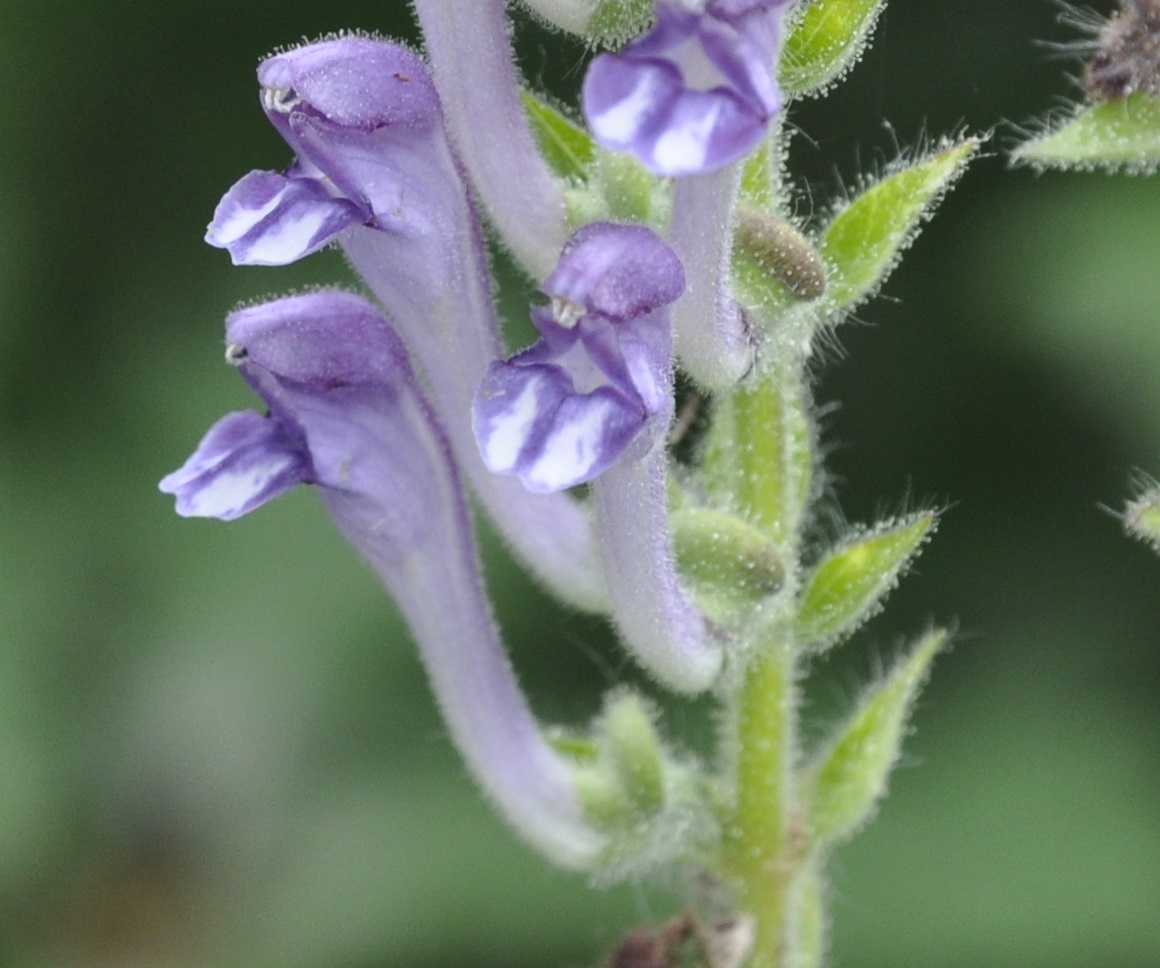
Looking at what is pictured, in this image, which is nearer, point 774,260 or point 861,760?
point 774,260

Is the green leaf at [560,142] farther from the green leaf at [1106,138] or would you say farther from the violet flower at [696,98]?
the green leaf at [1106,138]

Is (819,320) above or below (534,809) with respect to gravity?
above

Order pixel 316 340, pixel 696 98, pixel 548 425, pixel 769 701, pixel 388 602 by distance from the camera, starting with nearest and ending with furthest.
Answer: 1. pixel 696 98
2. pixel 548 425
3. pixel 316 340
4. pixel 769 701
5. pixel 388 602

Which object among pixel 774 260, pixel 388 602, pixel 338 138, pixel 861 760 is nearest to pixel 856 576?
pixel 861 760

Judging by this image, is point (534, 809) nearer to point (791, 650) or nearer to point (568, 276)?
point (791, 650)

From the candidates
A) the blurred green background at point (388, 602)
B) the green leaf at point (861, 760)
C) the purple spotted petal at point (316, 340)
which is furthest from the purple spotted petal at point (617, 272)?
the blurred green background at point (388, 602)

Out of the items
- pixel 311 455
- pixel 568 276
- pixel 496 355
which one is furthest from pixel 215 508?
pixel 568 276

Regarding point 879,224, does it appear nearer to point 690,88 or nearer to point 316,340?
point 690,88
